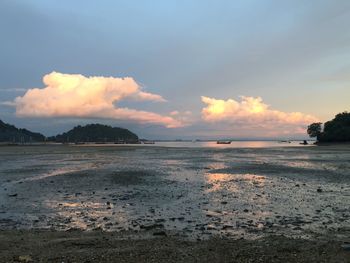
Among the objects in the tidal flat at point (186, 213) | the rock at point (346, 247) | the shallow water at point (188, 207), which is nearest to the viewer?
the rock at point (346, 247)

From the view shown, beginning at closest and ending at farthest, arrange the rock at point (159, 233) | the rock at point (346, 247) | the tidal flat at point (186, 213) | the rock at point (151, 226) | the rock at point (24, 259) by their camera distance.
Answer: the rock at point (24, 259), the rock at point (346, 247), the tidal flat at point (186, 213), the rock at point (159, 233), the rock at point (151, 226)

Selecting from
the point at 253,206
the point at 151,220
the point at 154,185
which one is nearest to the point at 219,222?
the point at 151,220

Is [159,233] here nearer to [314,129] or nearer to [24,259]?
[24,259]

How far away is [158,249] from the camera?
10234 mm

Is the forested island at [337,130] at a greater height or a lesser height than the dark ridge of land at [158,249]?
greater

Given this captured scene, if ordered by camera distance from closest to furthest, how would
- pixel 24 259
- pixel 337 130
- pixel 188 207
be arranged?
pixel 24 259 < pixel 188 207 < pixel 337 130

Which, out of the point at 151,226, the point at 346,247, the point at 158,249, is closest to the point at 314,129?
the point at 151,226

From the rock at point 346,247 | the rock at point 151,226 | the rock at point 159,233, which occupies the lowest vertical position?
the rock at point 151,226

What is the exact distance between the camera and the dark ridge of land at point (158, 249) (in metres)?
9.36

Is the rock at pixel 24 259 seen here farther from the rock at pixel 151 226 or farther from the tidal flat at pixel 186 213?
the rock at pixel 151 226

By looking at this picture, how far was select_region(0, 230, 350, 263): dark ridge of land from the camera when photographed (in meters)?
9.36

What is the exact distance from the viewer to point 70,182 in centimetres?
2869

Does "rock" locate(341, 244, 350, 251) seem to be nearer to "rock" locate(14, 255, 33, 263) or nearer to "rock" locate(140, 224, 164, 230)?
"rock" locate(140, 224, 164, 230)

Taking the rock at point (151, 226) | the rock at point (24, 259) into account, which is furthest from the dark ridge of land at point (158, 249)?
the rock at point (151, 226)
